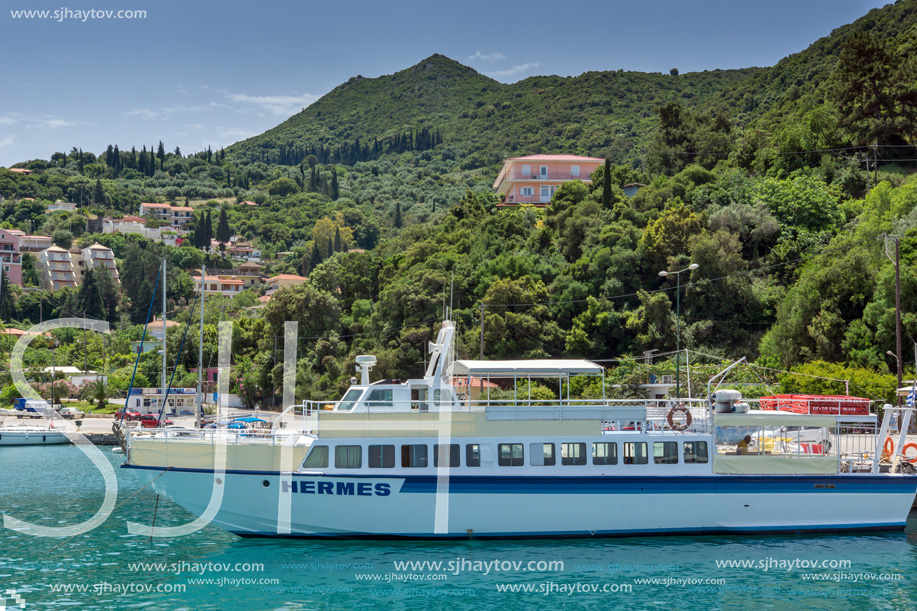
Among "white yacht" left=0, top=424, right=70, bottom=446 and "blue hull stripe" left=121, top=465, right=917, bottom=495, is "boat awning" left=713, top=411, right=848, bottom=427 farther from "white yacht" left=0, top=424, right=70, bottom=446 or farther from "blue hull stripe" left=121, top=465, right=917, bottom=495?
"white yacht" left=0, top=424, right=70, bottom=446

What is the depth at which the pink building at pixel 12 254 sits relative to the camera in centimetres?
10750

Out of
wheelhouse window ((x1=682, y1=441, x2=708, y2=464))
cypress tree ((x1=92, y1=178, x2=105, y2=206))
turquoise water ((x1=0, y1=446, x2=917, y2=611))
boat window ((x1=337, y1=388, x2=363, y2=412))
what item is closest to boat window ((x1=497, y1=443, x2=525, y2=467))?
turquoise water ((x1=0, y1=446, x2=917, y2=611))

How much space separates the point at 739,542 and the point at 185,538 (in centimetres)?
1438

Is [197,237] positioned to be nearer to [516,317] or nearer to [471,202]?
[471,202]

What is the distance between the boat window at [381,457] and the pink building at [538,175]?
66.0 m

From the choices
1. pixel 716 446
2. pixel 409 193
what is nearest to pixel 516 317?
pixel 716 446

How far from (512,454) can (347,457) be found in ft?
13.3

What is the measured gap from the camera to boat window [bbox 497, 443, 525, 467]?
62.5ft

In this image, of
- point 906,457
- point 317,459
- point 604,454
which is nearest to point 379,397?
point 317,459

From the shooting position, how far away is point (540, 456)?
19.1 m

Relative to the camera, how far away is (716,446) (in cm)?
1973

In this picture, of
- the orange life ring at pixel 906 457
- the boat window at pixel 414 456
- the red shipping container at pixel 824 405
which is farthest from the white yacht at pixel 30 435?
the orange life ring at pixel 906 457

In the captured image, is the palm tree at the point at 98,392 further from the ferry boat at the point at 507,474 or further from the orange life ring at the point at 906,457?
the orange life ring at the point at 906,457

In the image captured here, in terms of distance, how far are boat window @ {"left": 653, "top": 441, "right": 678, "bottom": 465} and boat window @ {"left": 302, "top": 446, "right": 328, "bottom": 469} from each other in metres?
8.17
